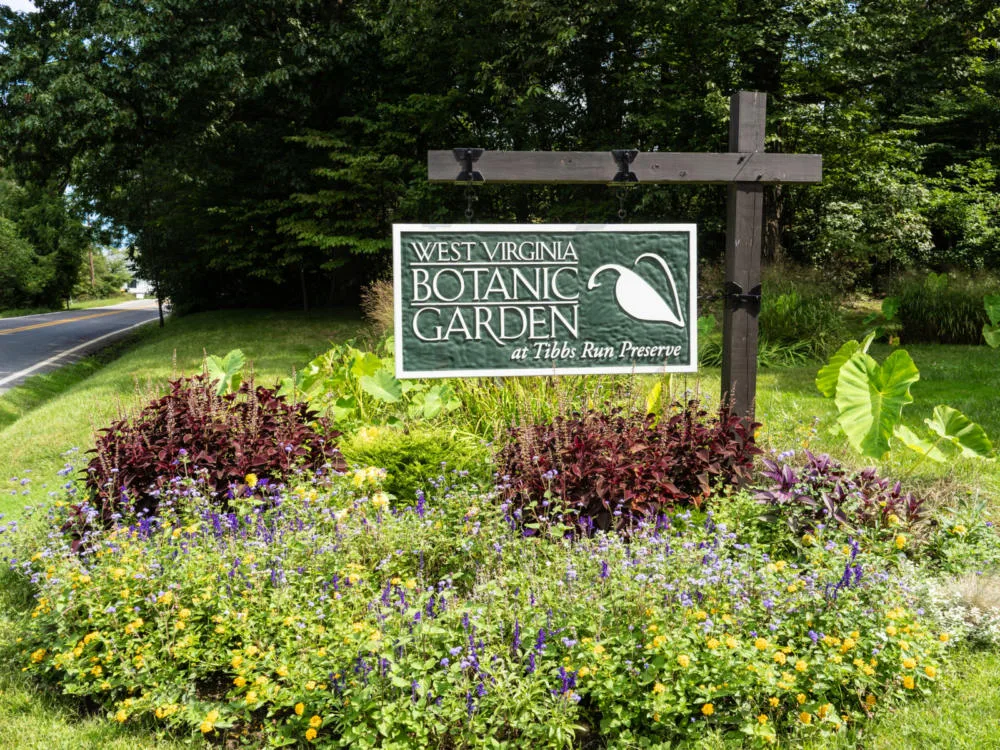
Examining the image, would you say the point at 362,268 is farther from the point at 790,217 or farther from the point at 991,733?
the point at 991,733

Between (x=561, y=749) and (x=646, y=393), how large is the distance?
11.7ft

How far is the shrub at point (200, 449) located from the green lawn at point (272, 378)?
0.41 m

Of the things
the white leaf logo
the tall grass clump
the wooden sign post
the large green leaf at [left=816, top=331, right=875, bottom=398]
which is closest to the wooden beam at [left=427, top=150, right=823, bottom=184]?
the wooden sign post

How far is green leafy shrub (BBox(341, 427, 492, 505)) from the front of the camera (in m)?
4.38

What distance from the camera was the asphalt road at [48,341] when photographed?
13.7m

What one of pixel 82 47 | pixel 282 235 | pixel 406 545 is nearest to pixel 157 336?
pixel 282 235

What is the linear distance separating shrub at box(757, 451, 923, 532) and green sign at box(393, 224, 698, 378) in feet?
3.51

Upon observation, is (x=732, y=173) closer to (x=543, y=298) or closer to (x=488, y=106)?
(x=543, y=298)

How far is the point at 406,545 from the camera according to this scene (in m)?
3.49

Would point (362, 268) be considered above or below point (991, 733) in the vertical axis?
above

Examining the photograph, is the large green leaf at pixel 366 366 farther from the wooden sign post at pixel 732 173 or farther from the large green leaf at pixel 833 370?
the large green leaf at pixel 833 370

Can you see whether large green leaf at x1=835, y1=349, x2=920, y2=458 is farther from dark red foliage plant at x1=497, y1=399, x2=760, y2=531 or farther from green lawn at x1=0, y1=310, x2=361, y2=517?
green lawn at x1=0, y1=310, x2=361, y2=517

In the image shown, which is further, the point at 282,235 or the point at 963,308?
the point at 282,235

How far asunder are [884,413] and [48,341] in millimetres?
19144
